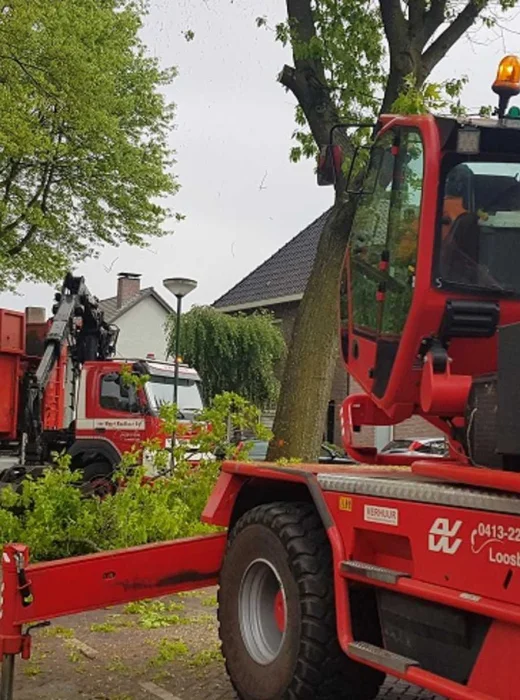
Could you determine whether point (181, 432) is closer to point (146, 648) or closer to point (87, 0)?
point (146, 648)

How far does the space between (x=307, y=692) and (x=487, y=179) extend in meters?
2.57

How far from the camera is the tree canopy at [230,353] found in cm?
2950

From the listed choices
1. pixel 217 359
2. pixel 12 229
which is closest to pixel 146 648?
pixel 12 229

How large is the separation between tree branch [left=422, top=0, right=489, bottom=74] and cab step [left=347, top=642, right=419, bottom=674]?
861 centimetres

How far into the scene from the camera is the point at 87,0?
21.9 metres

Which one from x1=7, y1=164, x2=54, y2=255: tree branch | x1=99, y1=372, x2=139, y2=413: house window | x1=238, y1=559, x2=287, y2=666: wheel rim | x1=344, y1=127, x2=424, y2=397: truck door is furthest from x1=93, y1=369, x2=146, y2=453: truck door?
x1=238, y1=559, x2=287, y2=666: wheel rim

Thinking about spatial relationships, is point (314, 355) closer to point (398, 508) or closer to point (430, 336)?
point (430, 336)

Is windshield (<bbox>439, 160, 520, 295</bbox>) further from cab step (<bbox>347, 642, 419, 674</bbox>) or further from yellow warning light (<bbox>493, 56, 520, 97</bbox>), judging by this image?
cab step (<bbox>347, 642, 419, 674</bbox>)

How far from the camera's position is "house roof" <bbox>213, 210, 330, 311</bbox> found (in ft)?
104

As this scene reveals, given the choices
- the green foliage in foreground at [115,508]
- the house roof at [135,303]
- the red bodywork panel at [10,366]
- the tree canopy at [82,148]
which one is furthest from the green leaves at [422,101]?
the house roof at [135,303]

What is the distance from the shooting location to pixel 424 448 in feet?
24.8

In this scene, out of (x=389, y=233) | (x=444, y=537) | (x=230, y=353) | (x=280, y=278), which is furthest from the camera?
(x=280, y=278)

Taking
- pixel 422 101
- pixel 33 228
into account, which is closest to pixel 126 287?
pixel 33 228

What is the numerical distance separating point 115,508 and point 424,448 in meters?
2.69
